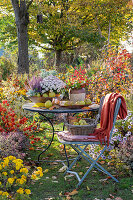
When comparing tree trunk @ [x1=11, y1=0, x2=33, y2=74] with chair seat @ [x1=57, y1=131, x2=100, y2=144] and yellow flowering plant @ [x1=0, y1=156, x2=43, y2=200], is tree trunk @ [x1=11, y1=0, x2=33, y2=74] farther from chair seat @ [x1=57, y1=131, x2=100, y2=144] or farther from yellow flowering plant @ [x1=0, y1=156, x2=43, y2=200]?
yellow flowering plant @ [x1=0, y1=156, x2=43, y2=200]

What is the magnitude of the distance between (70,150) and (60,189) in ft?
5.82

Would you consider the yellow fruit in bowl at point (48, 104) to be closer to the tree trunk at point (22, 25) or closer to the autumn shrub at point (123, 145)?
the autumn shrub at point (123, 145)

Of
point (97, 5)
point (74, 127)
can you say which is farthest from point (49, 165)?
point (97, 5)

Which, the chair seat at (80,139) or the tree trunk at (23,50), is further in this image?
the tree trunk at (23,50)

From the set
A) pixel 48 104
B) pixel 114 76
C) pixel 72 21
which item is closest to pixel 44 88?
pixel 48 104

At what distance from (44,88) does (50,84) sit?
0.14m

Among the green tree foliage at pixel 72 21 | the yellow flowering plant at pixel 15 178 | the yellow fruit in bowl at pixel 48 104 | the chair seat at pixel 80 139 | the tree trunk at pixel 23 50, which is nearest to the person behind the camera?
the yellow flowering plant at pixel 15 178

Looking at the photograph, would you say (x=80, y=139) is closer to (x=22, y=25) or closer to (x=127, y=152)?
(x=127, y=152)

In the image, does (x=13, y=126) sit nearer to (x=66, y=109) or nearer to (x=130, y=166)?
(x=66, y=109)

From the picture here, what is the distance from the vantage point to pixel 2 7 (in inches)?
747

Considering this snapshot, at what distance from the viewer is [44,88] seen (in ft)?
13.1

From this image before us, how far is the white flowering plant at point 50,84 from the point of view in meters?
3.91

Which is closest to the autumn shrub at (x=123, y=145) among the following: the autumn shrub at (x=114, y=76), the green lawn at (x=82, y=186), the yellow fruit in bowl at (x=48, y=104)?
the green lawn at (x=82, y=186)

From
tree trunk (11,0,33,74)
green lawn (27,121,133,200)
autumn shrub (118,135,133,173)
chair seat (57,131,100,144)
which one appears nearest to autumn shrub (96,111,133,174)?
autumn shrub (118,135,133,173)
